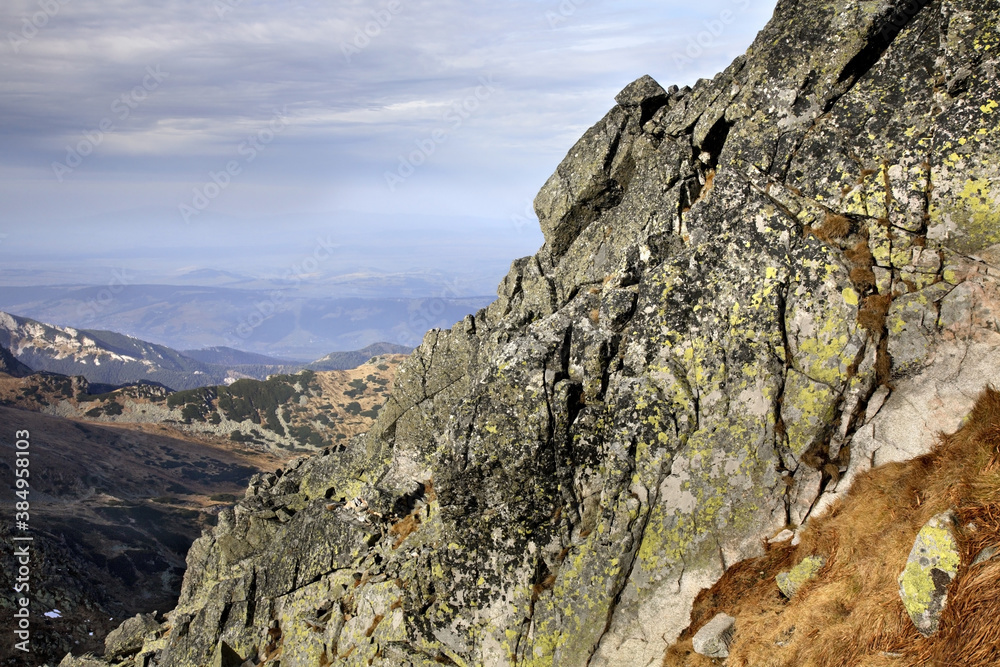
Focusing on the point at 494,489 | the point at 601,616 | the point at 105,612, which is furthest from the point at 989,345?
the point at 105,612

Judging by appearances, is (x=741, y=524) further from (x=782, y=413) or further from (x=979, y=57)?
(x=979, y=57)

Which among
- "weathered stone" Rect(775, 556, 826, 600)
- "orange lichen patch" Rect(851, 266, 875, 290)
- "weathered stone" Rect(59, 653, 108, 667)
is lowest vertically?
Result: "weathered stone" Rect(59, 653, 108, 667)

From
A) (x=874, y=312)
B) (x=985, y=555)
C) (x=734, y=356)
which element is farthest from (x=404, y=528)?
(x=985, y=555)

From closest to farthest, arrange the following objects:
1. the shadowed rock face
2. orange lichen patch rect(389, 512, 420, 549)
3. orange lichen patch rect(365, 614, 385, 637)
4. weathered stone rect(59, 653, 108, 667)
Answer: the shadowed rock face
orange lichen patch rect(365, 614, 385, 637)
orange lichen patch rect(389, 512, 420, 549)
weathered stone rect(59, 653, 108, 667)

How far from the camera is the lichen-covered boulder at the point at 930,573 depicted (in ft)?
32.2

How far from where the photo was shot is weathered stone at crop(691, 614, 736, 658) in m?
13.4

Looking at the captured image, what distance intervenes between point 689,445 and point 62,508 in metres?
110

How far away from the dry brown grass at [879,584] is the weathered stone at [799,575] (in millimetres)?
183

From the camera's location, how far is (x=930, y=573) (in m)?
9.98

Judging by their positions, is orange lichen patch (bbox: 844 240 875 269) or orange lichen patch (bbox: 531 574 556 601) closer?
orange lichen patch (bbox: 844 240 875 269)

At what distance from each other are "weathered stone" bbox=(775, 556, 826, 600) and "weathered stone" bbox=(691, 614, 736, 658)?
4.82 ft

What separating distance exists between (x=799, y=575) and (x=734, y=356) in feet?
18.5

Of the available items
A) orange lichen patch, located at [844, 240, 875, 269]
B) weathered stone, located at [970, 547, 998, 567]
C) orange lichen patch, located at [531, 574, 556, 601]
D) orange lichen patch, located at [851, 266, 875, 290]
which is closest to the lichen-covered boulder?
weathered stone, located at [970, 547, 998, 567]

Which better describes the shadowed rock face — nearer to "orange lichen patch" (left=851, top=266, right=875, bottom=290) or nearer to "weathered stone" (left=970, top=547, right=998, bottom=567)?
"orange lichen patch" (left=851, top=266, right=875, bottom=290)
